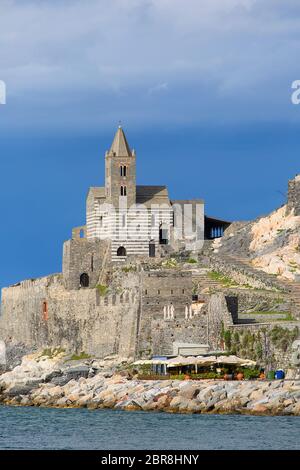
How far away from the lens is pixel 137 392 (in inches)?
3327

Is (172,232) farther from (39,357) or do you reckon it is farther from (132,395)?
(132,395)

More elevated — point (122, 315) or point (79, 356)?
point (122, 315)

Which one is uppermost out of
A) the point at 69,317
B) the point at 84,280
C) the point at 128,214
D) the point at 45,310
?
the point at 128,214

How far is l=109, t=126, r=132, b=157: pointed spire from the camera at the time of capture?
401 ft

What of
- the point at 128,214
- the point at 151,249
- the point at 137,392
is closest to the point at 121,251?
the point at 151,249

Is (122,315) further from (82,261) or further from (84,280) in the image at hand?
(82,261)

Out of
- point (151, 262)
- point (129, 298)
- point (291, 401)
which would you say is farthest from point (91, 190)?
point (291, 401)

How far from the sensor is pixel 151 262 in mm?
115812

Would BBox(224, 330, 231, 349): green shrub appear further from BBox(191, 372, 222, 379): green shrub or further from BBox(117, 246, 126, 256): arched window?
BBox(117, 246, 126, 256): arched window

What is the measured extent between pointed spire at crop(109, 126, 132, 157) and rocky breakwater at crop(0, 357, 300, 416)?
22.4m

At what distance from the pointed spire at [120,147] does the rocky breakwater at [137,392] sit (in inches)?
882

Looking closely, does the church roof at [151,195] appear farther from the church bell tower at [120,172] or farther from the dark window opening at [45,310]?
the dark window opening at [45,310]

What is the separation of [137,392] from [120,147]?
40113 millimetres
